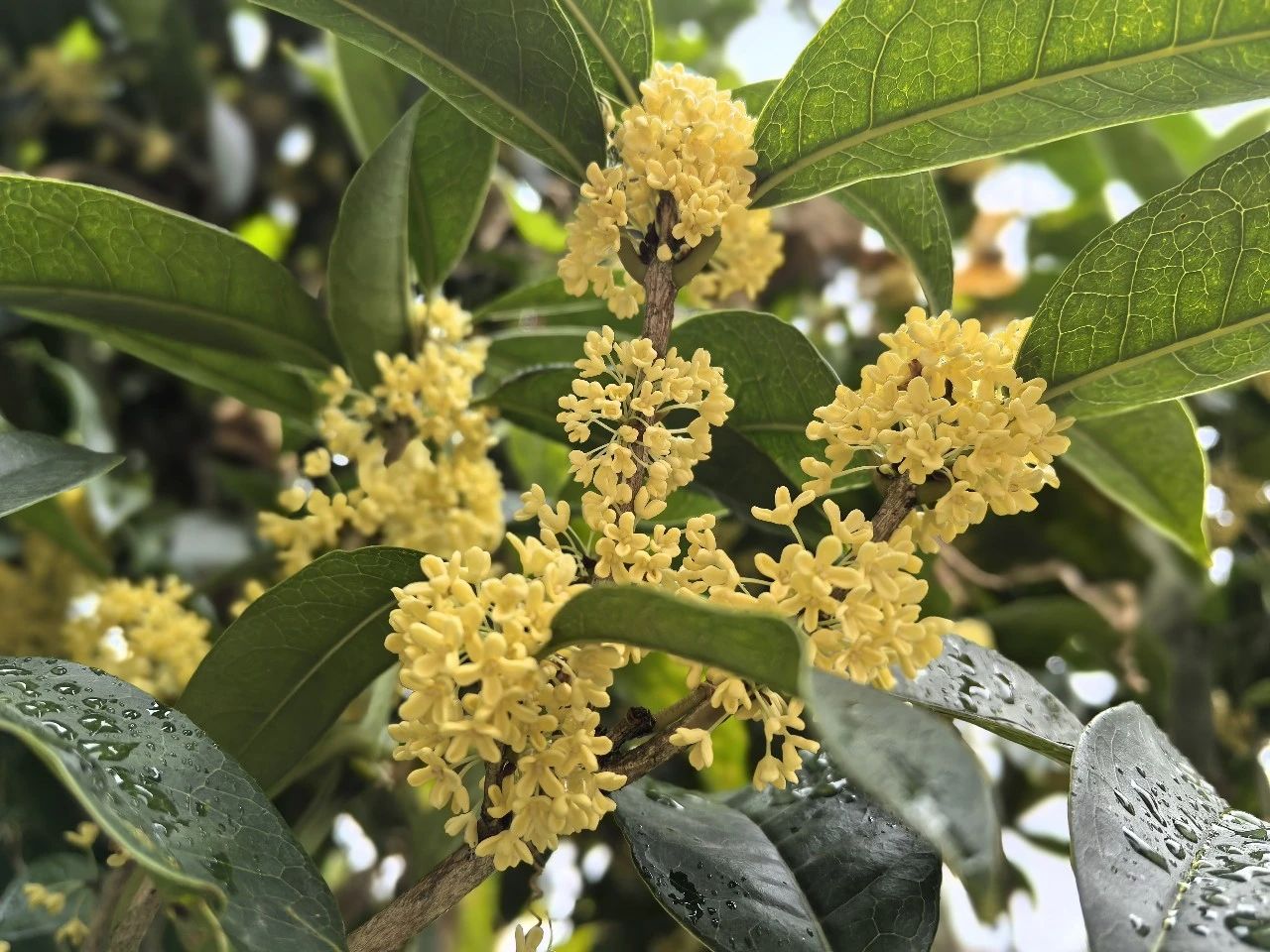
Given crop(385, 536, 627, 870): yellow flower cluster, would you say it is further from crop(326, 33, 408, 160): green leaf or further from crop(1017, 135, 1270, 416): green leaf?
crop(326, 33, 408, 160): green leaf

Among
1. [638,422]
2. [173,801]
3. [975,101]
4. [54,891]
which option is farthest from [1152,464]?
[54,891]

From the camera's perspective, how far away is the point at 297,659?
2.63 feet

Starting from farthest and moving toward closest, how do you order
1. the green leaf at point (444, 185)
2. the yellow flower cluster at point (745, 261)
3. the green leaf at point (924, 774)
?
1. the green leaf at point (444, 185)
2. the yellow flower cluster at point (745, 261)
3. the green leaf at point (924, 774)

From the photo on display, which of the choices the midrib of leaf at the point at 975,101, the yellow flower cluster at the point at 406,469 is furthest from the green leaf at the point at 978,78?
the yellow flower cluster at the point at 406,469

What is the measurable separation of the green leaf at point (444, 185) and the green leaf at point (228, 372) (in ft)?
0.52

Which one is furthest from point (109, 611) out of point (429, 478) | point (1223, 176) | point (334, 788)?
point (1223, 176)

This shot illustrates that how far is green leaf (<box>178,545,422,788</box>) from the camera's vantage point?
0.75 meters

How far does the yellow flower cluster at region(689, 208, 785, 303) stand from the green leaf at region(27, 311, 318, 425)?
39 cm

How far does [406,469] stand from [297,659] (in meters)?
0.18

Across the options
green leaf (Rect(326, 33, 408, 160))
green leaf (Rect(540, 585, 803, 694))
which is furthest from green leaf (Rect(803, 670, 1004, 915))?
green leaf (Rect(326, 33, 408, 160))

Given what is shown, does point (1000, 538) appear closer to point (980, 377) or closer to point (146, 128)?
point (980, 377)

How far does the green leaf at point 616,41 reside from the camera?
2.60 ft

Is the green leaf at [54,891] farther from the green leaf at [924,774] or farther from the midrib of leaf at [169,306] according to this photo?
the green leaf at [924,774]

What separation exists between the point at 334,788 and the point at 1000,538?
93cm
